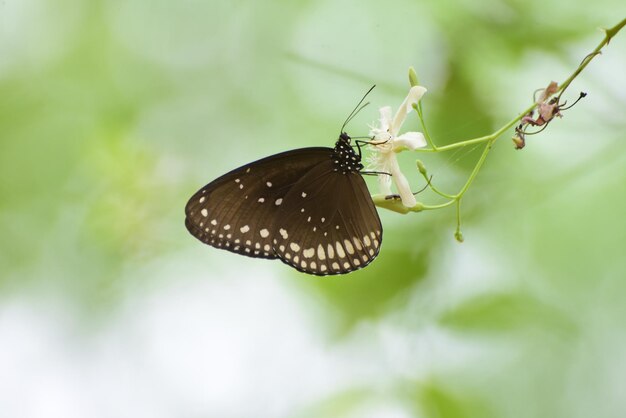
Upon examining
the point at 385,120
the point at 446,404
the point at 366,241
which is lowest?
the point at 446,404

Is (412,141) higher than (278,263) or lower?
lower

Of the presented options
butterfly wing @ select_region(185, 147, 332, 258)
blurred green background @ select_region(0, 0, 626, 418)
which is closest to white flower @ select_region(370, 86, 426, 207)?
butterfly wing @ select_region(185, 147, 332, 258)

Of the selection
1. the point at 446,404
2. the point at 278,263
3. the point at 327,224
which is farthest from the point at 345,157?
the point at 446,404

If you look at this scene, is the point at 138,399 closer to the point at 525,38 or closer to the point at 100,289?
the point at 100,289

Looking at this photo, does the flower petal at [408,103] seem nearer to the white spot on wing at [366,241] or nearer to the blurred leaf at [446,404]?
the white spot on wing at [366,241]

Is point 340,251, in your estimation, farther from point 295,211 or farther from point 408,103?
point 408,103

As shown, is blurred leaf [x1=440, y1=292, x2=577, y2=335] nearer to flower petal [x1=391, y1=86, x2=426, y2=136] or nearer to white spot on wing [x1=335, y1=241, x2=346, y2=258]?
white spot on wing [x1=335, y1=241, x2=346, y2=258]
